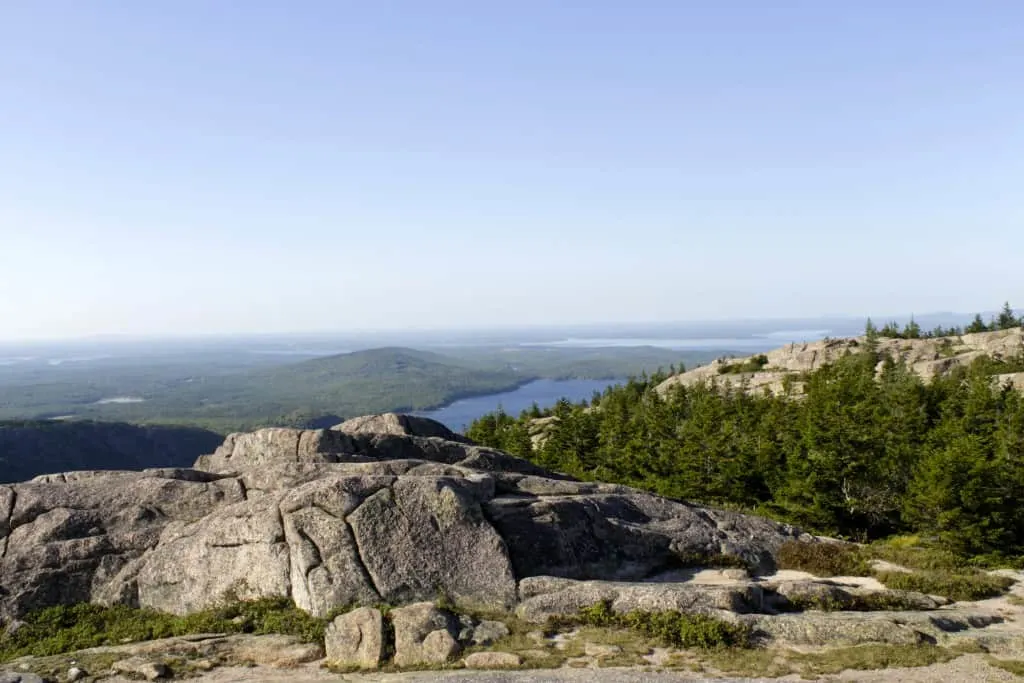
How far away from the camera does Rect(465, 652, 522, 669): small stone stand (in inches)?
659

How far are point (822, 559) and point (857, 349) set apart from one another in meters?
119

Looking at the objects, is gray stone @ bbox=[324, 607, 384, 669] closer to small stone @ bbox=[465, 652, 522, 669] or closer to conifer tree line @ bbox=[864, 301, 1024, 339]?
small stone @ bbox=[465, 652, 522, 669]

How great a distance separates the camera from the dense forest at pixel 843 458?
36375 mm

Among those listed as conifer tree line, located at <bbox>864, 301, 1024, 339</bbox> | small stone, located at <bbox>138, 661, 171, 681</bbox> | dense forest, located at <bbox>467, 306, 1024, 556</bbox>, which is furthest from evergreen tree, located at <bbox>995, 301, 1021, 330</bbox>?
small stone, located at <bbox>138, 661, 171, 681</bbox>

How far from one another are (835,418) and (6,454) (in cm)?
23052

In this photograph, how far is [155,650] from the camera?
1814 cm

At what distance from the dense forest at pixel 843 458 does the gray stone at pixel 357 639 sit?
33355 millimetres

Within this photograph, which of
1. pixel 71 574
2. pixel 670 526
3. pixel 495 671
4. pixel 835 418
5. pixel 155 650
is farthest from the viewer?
Answer: pixel 835 418

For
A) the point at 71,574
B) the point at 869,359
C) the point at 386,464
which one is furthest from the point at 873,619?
the point at 869,359

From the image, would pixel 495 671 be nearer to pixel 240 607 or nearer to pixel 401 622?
pixel 401 622

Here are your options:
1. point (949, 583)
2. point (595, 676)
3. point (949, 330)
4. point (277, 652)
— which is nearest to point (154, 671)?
point (277, 652)

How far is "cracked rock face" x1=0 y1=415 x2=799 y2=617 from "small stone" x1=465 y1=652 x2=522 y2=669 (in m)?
3.21

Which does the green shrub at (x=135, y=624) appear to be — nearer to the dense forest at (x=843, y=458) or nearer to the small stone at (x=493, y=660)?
the small stone at (x=493, y=660)

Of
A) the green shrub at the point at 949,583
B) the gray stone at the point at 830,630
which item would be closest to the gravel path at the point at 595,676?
the gray stone at the point at 830,630
